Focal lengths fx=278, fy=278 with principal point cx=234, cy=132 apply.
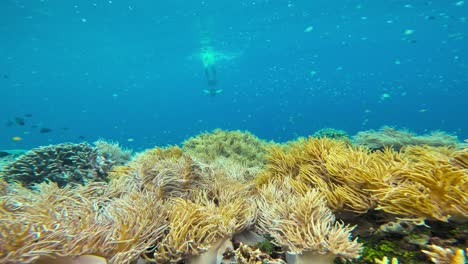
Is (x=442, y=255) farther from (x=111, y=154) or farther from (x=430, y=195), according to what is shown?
(x=111, y=154)

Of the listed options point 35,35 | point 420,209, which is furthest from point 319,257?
point 35,35

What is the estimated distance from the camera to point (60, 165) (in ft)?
24.3

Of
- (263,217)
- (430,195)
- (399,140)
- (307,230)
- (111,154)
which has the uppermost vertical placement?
(399,140)

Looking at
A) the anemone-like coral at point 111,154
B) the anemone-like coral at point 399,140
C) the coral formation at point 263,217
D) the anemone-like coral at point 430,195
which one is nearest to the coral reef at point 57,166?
the anemone-like coral at point 111,154

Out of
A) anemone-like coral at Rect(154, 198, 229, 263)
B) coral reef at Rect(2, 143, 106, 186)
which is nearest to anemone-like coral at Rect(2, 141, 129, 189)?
coral reef at Rect(2, 143, 106, 186)

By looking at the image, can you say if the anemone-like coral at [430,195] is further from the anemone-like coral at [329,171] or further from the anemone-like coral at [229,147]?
the anemone-like coral at [229,147]

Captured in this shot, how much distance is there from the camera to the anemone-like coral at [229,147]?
8305 millimetres

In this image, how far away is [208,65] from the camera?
56.5 m

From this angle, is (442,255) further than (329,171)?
No

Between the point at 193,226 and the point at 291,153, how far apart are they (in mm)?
2368

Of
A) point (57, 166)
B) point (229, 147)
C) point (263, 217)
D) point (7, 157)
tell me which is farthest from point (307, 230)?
point (7, 157)

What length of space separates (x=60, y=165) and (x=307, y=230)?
22.9 feet

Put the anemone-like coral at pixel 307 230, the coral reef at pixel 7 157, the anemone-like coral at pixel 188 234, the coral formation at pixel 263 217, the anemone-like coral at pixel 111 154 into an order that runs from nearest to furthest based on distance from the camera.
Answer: the coral formation at pixel 263 217 → the anemone-like coral at pixel 307 230 → the anemone-like coral at pixel 188 234 → the anemone-like coral at pixel 111 154 → the coral reef at pixel 7 157

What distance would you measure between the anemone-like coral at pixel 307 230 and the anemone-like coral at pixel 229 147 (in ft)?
14.6
